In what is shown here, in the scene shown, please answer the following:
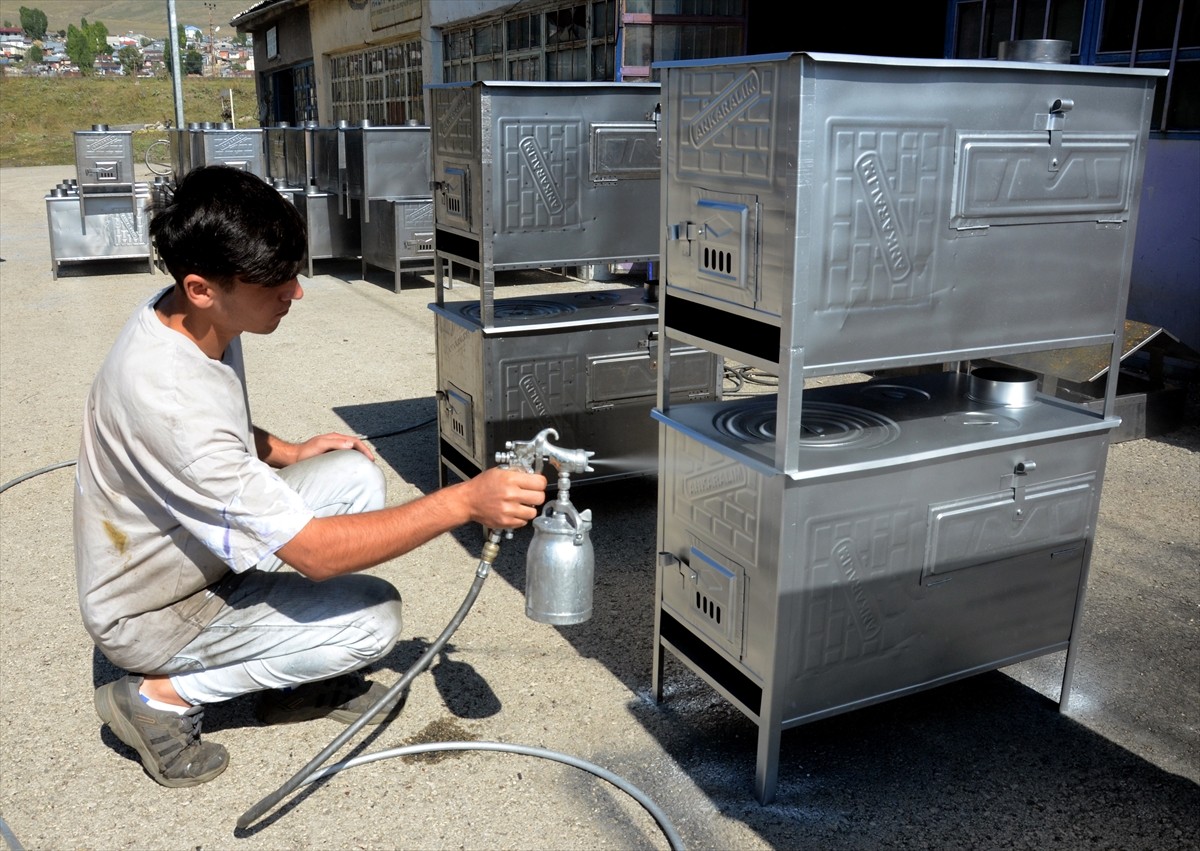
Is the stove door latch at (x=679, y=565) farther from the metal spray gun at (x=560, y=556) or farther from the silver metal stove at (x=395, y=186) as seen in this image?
the silver metal stove at (x=395, y=186)

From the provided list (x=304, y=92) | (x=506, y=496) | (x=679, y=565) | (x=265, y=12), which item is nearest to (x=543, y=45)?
(x=679, y=565)

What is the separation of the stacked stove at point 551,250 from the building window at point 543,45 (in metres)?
4.14

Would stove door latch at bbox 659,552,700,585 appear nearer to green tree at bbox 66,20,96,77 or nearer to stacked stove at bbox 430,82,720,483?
stacked stove at bbox 430,82,720,483

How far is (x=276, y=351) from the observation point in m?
7.34

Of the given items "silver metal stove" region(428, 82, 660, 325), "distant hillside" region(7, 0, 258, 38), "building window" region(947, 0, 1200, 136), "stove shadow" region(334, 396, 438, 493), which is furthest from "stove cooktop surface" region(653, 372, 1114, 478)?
"distant hillside" region(7, 0, 258, 38)

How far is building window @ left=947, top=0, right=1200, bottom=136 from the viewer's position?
597 centimetres

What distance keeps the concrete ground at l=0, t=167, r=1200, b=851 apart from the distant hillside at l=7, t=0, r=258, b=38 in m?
170

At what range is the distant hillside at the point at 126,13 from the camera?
524 feet

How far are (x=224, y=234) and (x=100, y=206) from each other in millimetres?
9403

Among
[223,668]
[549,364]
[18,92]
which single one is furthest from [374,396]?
[18,92]

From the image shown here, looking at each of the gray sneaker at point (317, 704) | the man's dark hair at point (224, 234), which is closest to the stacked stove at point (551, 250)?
the gray sneaker at point (317, 704)

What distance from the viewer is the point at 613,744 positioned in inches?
109

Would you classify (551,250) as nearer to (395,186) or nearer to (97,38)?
(395,186)

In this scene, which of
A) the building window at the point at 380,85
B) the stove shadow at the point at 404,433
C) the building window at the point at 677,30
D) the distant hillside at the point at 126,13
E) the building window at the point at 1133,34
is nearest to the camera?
the stove shadow at the point at 404,433
